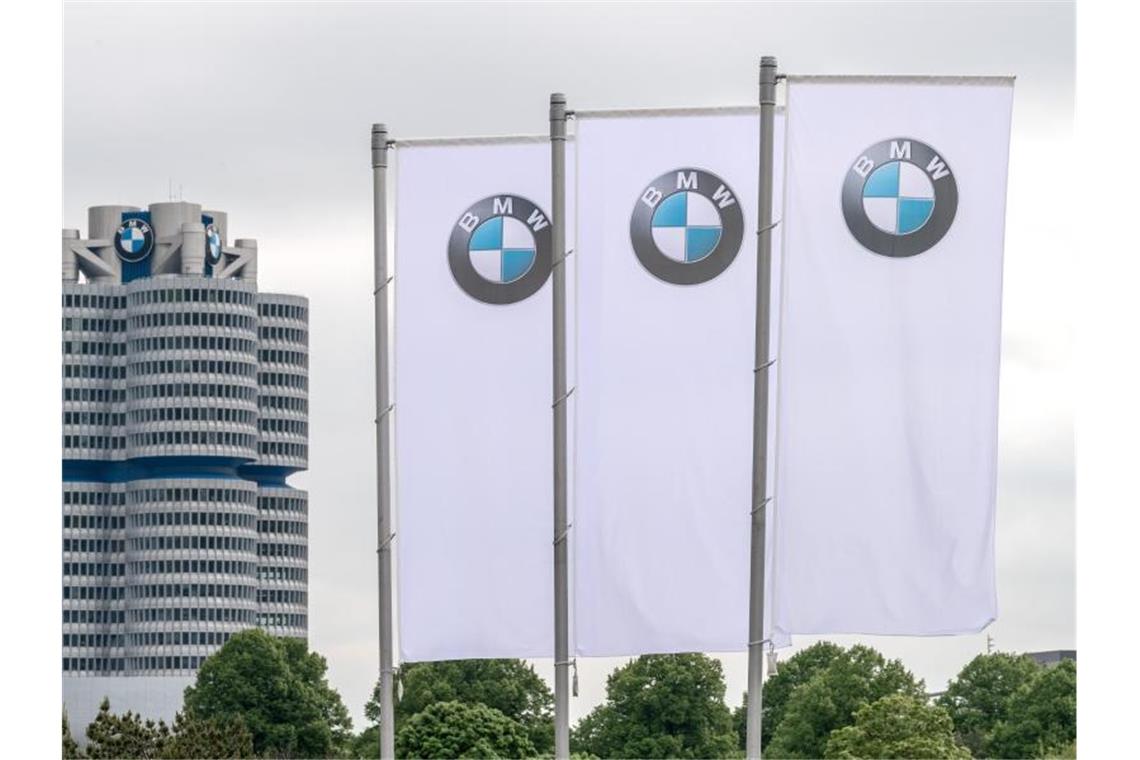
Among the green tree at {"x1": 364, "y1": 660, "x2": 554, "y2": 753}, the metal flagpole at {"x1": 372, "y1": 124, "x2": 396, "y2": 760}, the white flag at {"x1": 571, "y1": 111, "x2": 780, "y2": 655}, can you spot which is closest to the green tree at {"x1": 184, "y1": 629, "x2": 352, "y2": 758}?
the green tree at {"x1": 364, "y1": 660, "x2": 554, "y2": 753}

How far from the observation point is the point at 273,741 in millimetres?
176625

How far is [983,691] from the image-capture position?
455ft

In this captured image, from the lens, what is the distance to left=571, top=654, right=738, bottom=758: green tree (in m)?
136

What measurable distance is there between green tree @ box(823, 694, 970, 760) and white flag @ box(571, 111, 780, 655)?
76231mm

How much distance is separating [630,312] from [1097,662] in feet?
28.5

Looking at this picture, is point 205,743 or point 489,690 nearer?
point 489,690

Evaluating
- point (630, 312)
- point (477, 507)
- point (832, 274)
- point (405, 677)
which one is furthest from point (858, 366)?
point (405, 677)

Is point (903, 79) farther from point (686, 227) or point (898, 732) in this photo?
point (898, 732)

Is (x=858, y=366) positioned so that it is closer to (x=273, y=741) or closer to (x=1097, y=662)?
(x=1097, y=662)

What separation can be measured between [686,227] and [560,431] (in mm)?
3697

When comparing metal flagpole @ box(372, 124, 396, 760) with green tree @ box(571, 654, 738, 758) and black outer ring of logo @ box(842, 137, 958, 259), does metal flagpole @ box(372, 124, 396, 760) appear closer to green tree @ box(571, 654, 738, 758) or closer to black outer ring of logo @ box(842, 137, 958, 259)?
black outer ring of logo @ box(842, 137, 958, 259)

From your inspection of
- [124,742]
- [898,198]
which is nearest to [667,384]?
[898,198]

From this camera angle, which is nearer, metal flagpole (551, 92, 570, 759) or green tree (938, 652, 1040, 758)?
metal flagpole (551, 92, 570, 759)

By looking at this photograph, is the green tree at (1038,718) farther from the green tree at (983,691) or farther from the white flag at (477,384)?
the white flag at (477,384)
